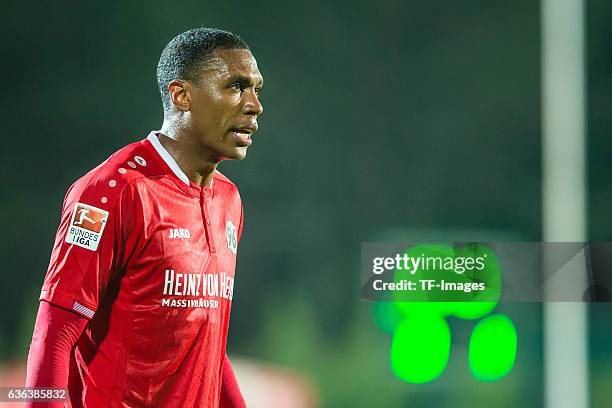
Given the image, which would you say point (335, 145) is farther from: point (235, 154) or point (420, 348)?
point (235, 154)

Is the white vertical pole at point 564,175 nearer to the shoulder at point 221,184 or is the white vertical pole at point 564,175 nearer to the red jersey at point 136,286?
the shoulder at point 221,184

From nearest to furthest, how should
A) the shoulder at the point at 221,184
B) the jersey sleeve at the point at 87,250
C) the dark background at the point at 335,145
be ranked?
the jersey sleeve at the point at 87,250, the shoulder at the point at 221,184, the dark background at the point at 335,145

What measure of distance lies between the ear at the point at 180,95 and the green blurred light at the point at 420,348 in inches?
35.4

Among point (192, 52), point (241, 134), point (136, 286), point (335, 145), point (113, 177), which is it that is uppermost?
point (335, 145)

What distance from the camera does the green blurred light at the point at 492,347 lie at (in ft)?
6.05

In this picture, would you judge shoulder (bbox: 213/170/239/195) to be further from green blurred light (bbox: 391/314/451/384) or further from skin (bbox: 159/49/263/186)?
green blurred light (bbox: 391/314/451/384)

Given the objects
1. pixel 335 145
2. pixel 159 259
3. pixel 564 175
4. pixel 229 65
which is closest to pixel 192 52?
pixel 229 65

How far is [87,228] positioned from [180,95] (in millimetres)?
273

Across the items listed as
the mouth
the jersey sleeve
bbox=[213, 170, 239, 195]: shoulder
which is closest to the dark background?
bbox=[213, 170, 239, 195]: shoulder

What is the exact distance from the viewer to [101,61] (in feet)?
5.98

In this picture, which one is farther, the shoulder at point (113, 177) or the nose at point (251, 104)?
the nose at point (251, 104)

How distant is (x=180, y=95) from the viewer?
115cm

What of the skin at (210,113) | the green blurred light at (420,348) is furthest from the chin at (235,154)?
the green blurred light at (420,348)

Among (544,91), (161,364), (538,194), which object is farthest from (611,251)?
(161,364)
